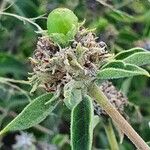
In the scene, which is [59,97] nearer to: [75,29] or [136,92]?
[75,29]

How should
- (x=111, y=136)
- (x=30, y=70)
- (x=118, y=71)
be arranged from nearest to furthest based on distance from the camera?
(x=118, y=71), (x=111, y=136), (x=30, y=70)

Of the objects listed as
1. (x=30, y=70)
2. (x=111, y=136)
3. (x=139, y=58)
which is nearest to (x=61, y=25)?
(x=139, y=58)

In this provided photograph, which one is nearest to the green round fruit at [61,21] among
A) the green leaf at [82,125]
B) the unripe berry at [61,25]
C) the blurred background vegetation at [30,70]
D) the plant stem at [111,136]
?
the unripe berry at [61,25]

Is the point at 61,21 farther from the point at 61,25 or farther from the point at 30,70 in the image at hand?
the point at 30,70

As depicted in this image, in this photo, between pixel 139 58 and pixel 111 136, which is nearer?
pixel 139 58

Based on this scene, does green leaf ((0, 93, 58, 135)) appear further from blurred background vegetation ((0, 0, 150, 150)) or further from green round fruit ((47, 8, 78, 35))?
blurred background vegetation ((0, 0, 150, 150))

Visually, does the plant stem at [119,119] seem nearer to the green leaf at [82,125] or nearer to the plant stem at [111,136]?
the green leaf at [82,125]

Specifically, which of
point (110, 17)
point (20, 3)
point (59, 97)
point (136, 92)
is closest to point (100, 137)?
point (136, 92)
